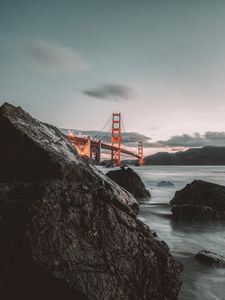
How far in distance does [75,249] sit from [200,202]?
19.4ft

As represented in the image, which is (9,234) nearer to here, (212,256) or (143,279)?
(143,279)

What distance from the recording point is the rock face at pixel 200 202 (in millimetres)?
6211

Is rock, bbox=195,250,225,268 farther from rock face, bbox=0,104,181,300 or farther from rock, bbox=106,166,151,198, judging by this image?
rock, bbox=106,166,151,198

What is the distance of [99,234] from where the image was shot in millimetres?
2277

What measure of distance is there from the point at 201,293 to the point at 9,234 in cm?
194

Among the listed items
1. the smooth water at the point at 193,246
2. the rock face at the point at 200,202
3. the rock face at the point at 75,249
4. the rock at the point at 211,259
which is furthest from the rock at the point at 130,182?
the rock face at the point at 75,249

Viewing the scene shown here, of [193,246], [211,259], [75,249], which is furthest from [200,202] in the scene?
[75,249]

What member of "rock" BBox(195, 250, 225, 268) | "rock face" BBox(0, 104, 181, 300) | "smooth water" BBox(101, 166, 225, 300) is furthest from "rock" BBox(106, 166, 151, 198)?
"rock face" BBox(0, 104, 181, 300)

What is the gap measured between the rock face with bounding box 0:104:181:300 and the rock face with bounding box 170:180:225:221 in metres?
3.77

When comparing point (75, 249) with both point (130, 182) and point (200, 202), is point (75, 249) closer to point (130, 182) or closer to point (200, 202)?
point (200, 202)

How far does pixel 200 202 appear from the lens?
24.2 feet

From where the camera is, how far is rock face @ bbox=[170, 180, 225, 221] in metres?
6.21

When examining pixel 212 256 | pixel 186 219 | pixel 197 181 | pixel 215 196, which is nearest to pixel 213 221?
pixel 186 219

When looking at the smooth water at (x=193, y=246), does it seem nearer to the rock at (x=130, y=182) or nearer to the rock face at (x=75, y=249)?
the rock face at (x=75, y=249)
